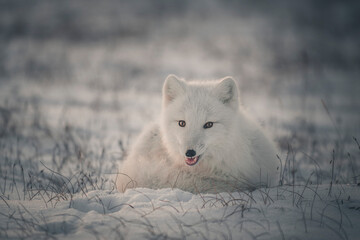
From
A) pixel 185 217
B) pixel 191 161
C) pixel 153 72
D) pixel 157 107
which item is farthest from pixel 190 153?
pixel 153 72

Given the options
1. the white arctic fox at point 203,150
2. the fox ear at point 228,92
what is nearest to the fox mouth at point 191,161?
the white arctic fox at point 203,150

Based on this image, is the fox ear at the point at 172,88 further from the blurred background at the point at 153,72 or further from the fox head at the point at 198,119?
the blurred background at the point at 153,72

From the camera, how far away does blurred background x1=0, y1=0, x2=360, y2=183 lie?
19.4 feet

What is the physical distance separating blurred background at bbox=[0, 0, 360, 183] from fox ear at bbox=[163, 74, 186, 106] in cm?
169

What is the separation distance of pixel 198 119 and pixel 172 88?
65 cm

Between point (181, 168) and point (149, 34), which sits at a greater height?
point (149, 34)

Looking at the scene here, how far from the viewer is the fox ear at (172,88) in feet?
11.6

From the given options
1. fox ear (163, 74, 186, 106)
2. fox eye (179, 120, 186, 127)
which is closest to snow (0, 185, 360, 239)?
fox eye (179, 120, 186, 127)

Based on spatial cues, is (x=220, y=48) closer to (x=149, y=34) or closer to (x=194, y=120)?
(x=149, y=34)

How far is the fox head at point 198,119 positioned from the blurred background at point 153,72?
112 cm

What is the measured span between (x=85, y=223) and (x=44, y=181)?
2.23 metres

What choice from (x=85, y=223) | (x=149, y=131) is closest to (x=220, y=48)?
(x=149, y=131)

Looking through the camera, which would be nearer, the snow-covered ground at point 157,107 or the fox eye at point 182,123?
Answer: the snow-covered ground at point 157,107

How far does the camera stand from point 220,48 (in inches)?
751
